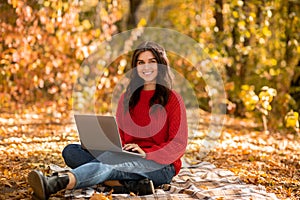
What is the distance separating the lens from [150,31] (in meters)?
8.52

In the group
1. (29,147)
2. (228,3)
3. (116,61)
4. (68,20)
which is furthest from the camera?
(116,61)

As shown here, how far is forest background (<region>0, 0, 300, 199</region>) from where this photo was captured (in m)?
6.30

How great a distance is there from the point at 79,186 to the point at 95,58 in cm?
431

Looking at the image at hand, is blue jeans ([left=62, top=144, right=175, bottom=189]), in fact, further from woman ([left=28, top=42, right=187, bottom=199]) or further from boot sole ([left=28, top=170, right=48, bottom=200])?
boot sole ([left=28, top=170, right=48, bottom=200])

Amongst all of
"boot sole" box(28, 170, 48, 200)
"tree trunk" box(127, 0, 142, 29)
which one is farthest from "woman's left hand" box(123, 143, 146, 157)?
"tree trunk" box(127, 0, 142, 29)

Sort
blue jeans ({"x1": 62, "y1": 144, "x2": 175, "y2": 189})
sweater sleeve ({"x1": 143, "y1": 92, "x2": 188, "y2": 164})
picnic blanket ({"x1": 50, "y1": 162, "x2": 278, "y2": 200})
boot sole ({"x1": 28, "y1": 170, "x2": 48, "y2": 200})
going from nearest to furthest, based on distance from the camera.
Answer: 1. boot sole ({"x1": 28, "y1": 170, "x2": 48, "y2": 200})
2. blue jeans ({"x1": 62, "y1": 144, "x2": 175, "y2": 189})
3. picnic blanket ({"x1": 50, "y1": 162, "x2": 278, "y2": 200})
4. sweater sleeve ({"x1": 143, "y1": 92, "x2": 188, "y2": 164})

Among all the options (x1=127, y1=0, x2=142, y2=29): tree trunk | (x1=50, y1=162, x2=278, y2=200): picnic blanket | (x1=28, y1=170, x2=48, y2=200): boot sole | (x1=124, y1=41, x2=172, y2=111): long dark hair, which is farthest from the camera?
(x1=127, y1=0, x2=142, y2=29): tree trunk

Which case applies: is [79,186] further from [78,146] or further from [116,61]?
[116,61]

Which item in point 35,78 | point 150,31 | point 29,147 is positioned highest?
point 150,31

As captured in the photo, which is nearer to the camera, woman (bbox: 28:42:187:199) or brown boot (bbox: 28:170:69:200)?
brown boot (bbox: 28:170:69:200)

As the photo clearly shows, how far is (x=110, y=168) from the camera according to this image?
2.91m

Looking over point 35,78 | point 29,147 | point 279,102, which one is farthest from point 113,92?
point 29,147

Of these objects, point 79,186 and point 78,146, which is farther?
point 78,146

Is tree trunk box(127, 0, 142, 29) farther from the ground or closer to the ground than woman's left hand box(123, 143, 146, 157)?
farther from the ground
